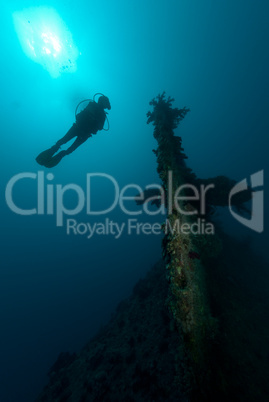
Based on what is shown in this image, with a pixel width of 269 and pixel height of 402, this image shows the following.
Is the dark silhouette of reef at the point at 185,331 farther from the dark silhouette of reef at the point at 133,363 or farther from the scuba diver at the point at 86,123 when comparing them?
the scuba diver at the point at 86,123

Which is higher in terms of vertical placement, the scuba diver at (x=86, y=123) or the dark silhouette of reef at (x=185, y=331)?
the scuba diver at (x=86, y=123)

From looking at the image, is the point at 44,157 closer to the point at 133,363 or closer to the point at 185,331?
the point at 185,331

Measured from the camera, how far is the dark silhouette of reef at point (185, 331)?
2357 mm

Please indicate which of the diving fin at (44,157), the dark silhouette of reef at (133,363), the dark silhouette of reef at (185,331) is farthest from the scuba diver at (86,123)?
the dark silhouette of reef at (133,363)

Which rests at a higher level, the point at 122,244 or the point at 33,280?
the point at 122,244

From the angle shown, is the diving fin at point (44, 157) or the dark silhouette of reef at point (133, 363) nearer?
the dark silhouette of reef at point (133, 363)

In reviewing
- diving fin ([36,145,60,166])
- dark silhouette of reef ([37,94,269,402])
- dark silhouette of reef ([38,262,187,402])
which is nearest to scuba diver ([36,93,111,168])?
diving fin ([36,145,60,166])

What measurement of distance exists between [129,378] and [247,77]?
120 meters

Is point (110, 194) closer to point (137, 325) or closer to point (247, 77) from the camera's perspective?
point (247, 77)

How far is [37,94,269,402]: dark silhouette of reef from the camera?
236cm

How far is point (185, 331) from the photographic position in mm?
2311

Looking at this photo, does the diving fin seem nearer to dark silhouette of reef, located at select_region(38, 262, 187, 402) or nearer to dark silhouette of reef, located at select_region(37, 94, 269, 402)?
dark silhouette of reef, located at select_region(37, 94, 269, 402)

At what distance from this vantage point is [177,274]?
104 inches

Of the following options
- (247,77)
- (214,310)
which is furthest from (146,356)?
(247,77)
